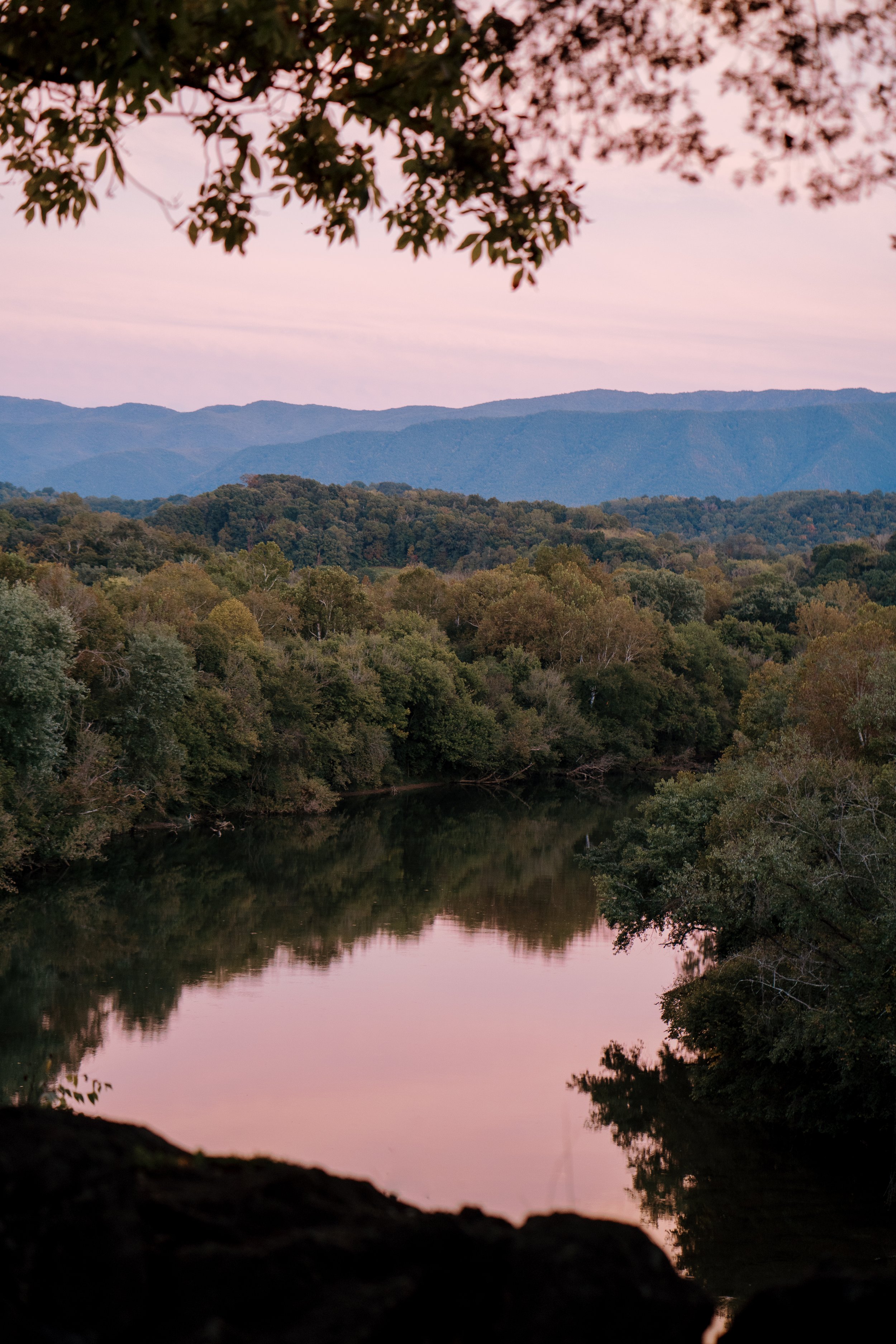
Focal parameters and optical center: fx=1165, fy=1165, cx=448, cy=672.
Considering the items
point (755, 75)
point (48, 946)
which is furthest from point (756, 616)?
point (755, 75)

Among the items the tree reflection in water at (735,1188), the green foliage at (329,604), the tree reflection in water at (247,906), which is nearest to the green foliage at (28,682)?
the tree reflection in water at (247,906)

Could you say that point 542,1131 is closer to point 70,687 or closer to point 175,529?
point 70,687

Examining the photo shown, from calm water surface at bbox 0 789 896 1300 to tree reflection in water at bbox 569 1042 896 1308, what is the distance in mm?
48

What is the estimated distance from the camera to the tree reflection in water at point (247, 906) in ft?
85.6

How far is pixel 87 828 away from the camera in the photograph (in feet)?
122

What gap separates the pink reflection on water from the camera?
57.7ft

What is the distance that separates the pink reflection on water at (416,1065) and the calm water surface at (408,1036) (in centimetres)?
6

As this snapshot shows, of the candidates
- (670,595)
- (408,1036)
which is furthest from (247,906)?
(670,595)

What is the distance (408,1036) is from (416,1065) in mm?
1951

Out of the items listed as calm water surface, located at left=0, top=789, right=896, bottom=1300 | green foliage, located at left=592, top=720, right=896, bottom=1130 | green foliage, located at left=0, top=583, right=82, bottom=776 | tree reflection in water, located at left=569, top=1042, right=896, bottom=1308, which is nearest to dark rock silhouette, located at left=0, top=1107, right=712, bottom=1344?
calm water surface, located at left=0, top=789, right=896, bottom=1300

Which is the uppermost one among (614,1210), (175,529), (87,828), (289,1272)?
(175,529)

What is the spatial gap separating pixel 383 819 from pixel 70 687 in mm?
17919

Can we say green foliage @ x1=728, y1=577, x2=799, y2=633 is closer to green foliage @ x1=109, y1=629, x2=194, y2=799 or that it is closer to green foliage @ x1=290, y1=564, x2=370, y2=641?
green foliage @ x1=290, y1=564, x2=370, y2=641

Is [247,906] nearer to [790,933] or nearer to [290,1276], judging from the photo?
[790,933]
